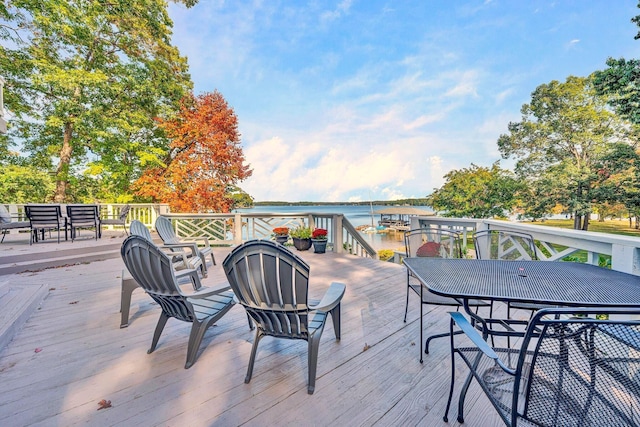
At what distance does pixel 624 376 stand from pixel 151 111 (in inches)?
574

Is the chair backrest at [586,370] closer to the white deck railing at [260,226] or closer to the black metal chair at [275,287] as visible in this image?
the black metal chair at [275,287]

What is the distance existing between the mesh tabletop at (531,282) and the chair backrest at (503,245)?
25.9 inches

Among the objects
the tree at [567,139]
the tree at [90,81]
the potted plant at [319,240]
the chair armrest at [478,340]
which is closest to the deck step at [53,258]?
the potted plant at [319,240]

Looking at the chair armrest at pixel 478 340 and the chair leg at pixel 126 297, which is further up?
the chair armrest at pixel 478 340

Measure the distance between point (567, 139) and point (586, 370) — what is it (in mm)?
17893

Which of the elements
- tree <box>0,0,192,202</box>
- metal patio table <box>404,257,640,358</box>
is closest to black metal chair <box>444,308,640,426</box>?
metal patio table <box>404,257,640,358</box>

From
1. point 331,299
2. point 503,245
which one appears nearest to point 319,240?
point 503,245

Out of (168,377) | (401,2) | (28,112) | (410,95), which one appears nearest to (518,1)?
(401,2)

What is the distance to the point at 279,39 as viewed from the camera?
978 cm

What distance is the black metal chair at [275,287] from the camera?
64.8 inches

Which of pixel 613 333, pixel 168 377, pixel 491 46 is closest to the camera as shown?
pixel 613 333

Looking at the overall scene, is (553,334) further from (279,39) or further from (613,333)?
(279,39)

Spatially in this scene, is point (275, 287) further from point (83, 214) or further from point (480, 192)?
point (480, 192)

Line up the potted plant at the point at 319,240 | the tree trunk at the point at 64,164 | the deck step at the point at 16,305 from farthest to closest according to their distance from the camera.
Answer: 1. the tree trunk at the point at 64,164
2. the potted plant at the point at 319,240
3. the deck step at the point at 16,305
